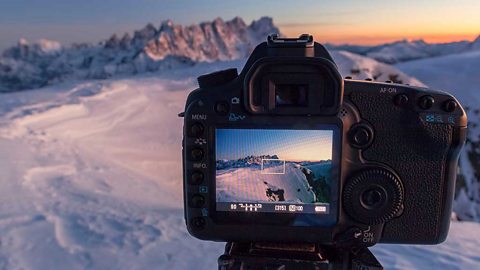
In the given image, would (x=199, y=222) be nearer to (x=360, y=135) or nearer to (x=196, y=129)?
(x=196, y=129)

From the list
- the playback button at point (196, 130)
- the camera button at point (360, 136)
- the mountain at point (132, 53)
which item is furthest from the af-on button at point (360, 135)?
the mountain at point (132, 53)

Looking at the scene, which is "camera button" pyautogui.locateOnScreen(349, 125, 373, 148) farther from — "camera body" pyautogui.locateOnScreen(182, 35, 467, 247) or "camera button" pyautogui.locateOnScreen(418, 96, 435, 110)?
"camera button" pyautogui.locateOnScreen(418, 96, 435, 110)

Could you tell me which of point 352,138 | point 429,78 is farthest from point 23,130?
point 429,78

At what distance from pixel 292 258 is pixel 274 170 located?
392 mm

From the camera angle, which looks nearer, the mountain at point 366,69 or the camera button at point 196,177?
the camera button at point 196,177

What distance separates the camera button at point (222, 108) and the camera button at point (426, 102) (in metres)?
0.82

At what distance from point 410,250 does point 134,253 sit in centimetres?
251

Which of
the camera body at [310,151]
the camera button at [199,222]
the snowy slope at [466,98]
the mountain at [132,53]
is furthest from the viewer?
the mountain at [132,53]

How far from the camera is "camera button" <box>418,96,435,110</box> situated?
1.90 metres

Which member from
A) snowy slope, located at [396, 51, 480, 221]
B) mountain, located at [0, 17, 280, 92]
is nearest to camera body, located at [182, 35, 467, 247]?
snowy slope, located at [396, 51, 480, 221]

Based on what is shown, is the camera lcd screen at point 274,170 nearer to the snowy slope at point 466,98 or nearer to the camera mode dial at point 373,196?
the camera mode dial at point 373,196

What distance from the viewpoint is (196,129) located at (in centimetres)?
190

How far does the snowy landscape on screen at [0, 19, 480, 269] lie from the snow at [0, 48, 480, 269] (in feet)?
0.04

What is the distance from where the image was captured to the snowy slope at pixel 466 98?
1221 cm
